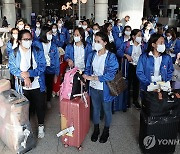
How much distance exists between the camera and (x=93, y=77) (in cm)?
377

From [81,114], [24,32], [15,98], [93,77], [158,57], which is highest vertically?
[24,32]

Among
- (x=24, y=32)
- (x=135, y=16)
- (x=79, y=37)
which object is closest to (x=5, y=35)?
(x=135, y=16)

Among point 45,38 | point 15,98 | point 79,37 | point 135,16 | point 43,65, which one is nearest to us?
point 15,98

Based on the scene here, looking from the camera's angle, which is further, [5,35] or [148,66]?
[5,35]

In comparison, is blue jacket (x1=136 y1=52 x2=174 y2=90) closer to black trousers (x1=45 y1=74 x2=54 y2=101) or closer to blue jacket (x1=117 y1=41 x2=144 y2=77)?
blue jacket (x1=117 y1=41 x2=144 y2=77)

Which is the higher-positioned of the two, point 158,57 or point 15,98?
point 158,57

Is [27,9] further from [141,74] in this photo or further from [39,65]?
[141,74]

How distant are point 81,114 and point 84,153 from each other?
602 millimetres

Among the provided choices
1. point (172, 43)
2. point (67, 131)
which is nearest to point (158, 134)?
point (67, 131)

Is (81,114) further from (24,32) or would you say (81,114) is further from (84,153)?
(24,32)

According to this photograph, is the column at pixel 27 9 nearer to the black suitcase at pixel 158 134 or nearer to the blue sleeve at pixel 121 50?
the blue sleeve at pixel 121 50

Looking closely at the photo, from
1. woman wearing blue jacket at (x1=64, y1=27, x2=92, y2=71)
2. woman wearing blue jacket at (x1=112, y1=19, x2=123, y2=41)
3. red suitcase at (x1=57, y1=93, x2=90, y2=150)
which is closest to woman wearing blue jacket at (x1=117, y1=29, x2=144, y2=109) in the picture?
woman wearing blue jacket at (x1=64, y1=27, x2=92, y2=71)

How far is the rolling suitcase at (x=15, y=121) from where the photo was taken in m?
3.59

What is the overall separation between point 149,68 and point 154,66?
0.09 meters
